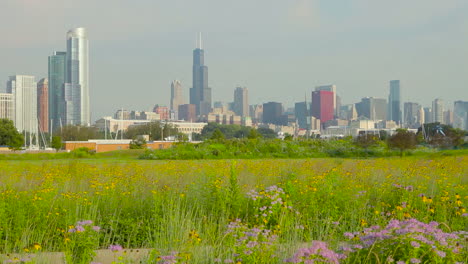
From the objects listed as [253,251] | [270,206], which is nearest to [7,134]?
[270,206]

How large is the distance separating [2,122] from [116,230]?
6228 cm

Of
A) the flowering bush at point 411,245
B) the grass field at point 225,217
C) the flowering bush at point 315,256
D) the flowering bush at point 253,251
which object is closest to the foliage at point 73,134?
the grass field at point 225,217

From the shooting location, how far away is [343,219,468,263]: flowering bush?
362 cm

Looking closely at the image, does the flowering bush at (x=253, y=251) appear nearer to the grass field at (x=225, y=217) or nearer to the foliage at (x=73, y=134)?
the grass field at (x=225, y=217)

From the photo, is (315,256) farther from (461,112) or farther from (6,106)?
(461,112)

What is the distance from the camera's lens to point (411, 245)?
12.1ft

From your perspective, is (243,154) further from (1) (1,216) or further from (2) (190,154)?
(1) (1,216)

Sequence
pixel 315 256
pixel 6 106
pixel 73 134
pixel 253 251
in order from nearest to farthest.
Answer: pixel 315 256 < pixel 253 251 < pixel 73 134 < pixel 6 106

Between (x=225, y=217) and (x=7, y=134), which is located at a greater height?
(x=7, y=134)

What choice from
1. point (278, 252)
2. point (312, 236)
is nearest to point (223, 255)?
point (278, 252)

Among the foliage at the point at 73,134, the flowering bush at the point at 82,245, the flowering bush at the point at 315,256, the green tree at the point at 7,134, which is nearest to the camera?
the flowering bush at the point at 315,256

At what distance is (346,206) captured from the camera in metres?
6.88

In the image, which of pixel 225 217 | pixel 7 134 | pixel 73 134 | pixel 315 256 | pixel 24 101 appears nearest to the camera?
pixel 315 256

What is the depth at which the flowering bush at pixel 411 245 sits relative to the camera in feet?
11.9
